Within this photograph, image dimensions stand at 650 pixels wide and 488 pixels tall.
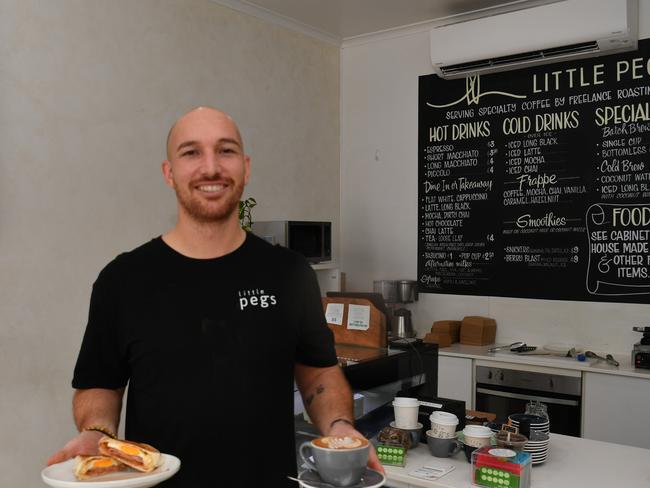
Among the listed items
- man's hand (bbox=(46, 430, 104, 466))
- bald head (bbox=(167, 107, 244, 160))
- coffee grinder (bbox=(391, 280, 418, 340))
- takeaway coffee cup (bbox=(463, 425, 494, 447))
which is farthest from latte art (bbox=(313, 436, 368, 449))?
coffee grinder (bbox=(391, 280, 418, 340))

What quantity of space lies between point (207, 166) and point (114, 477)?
2.03 ft

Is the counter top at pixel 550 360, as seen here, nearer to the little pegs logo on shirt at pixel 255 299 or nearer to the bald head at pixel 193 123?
the little pegs logo on shirt at pixel 255 299

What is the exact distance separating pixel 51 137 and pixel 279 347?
2251mm

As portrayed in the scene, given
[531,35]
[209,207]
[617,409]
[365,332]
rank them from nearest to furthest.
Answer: [209,207] < [365,332] < [617,409] < [531,35]

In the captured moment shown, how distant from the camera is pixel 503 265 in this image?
14.4 ft

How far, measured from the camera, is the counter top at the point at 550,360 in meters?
3.55

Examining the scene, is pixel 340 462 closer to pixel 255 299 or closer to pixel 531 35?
pixel 255 299

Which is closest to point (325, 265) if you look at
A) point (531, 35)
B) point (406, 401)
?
point (531, 35)

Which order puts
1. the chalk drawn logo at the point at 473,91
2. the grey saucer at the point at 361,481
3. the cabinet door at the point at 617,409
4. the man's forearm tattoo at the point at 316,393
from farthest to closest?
the chalk drawn logo at the point at 473,91 < the cabinet door at the point at 617,409 < the man's forearm tattoo at the point at 316,393 < the grey saucer at the point at 361,481

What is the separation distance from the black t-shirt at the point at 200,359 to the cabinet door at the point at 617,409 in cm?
261

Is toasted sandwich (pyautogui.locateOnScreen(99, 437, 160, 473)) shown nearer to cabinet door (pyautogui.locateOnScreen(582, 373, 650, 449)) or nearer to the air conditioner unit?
cabinet door (pyautogui.locateOnScreen(582, 373, 650, 449))

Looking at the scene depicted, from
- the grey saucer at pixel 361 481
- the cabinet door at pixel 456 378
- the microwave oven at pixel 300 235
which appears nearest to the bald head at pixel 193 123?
the grey saucer at pixel 361 481

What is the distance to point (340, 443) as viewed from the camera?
1.32 meters

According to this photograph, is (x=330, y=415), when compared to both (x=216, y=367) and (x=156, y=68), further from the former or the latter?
(x=156, y=68)
